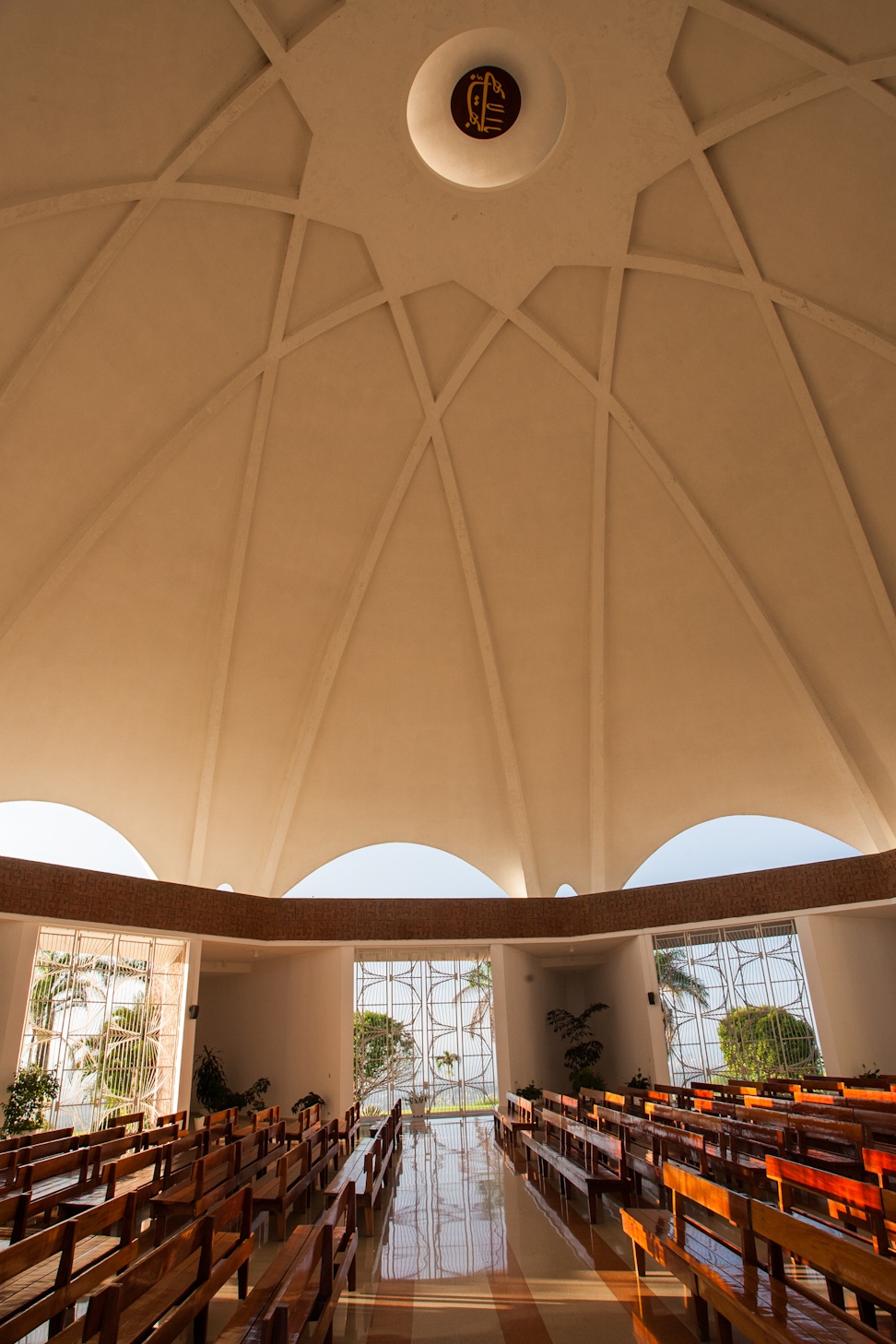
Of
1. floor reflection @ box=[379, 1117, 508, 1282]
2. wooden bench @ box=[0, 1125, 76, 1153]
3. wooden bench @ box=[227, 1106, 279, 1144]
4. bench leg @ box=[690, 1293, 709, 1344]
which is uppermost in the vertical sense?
wooden bench @ box=[0, 1125, 76, 1153]

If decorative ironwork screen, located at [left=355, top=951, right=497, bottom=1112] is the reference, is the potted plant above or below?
below

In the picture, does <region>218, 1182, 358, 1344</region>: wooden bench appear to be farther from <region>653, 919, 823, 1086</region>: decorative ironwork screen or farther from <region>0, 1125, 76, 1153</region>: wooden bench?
<region>653, 919, 823, 1086</region>: decorative ironwork screen

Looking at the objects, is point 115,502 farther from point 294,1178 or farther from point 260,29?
point 294,1178

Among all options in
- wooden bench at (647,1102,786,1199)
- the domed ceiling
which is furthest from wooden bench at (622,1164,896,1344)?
the domed ceiling

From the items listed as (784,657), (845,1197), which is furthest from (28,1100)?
(784,657)

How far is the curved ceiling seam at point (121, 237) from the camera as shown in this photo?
9.46 metres

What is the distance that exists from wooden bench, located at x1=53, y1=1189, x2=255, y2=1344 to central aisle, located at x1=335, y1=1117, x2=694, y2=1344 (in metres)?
0.77

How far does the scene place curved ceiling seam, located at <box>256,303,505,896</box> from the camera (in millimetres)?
13195

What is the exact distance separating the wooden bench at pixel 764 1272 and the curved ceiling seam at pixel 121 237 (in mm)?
11462

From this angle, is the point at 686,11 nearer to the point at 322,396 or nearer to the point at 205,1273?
the point at 322,396

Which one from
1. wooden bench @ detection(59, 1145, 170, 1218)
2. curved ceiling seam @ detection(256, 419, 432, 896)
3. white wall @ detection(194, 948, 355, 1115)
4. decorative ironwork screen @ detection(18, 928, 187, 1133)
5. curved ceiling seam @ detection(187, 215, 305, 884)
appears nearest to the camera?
wooden bench @ detection(59, 1145, 170, 1218)

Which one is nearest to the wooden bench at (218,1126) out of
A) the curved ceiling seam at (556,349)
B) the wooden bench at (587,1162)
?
the wooden bench at (587,1162)

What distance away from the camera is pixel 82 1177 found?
6.40m

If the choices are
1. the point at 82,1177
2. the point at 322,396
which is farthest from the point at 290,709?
the point at 82,1177
